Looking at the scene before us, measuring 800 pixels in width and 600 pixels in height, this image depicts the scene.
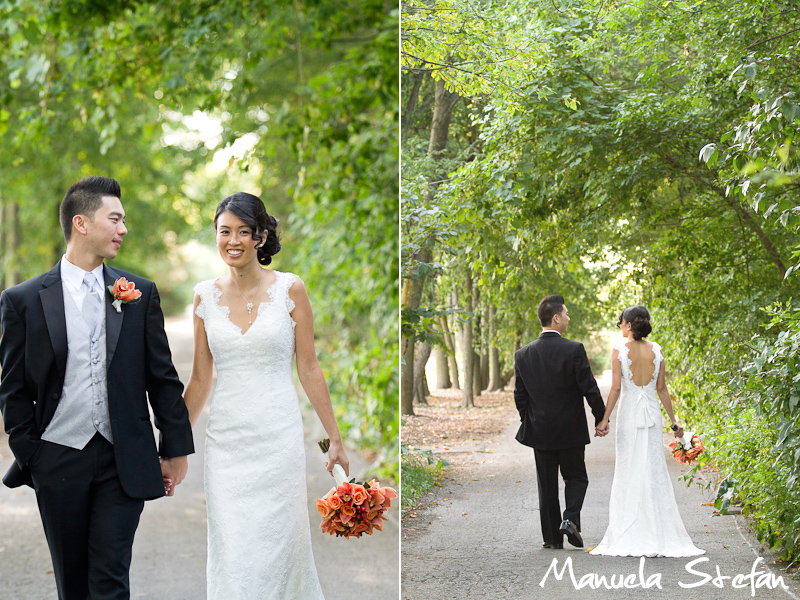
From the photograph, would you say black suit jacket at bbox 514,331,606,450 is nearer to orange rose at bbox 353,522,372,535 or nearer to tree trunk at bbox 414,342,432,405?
tree trunk at bbox 414,342,432,405

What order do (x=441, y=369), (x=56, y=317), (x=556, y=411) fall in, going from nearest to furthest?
1. (x=56, y=317)
2. (x=556, y=411)
3. (x=441, y=369)

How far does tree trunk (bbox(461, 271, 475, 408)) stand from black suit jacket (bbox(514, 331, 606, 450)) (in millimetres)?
174

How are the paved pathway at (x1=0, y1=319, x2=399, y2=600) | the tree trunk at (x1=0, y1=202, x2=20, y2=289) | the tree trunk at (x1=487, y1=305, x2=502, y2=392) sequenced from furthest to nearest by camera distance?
the tree trunk at (x1=0, y1=202, x2=20, y2=289) → the paved pathway at (x1=0, y1=319, x2=399, y2=600) → the tree trunk at (x1=487, y1=305, x2=502, y2=392)

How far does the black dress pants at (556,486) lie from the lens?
268 centimetres

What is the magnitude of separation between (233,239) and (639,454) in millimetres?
1600

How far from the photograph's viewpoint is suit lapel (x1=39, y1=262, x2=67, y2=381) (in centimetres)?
231

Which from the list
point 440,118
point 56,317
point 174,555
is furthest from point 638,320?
point 174,555

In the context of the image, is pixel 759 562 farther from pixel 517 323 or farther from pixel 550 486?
pixel 517 323

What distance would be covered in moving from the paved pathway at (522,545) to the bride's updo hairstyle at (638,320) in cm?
23

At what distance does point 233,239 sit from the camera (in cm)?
252

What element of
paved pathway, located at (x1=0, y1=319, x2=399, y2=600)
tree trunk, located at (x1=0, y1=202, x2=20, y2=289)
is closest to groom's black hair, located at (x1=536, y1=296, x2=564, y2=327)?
paved pathway, located at (x1=0, y1=319, x2=399, y2=600)

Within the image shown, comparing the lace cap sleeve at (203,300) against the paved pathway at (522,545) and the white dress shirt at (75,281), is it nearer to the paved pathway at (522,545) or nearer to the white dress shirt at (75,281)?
the white dress shirt at (75,281)

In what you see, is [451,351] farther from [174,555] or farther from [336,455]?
[174,555]

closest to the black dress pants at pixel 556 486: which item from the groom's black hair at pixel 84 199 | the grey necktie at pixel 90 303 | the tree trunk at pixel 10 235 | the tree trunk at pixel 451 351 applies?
the tree trunk at pixel 451 351
